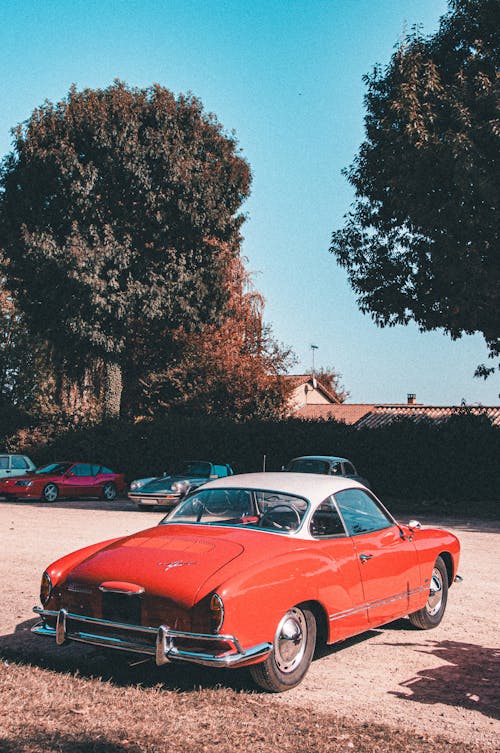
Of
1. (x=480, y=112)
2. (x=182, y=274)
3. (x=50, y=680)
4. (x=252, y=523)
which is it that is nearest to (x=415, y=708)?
(x=252, y=523)

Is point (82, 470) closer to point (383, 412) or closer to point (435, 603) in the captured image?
point (435, 603)

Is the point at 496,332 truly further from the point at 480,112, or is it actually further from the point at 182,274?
the point at 182,274

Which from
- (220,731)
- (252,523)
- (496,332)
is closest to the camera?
(220,731)

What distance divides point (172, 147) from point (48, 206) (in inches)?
243

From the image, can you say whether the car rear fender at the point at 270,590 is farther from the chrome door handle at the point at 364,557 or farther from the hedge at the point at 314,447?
the hedge at the point at 314,447

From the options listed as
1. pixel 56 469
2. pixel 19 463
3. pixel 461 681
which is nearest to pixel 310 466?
pixel 56 469

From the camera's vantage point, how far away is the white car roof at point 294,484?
→ 681cm

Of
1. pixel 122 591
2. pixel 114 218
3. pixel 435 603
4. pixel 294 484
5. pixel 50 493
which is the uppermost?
pixel 114 218

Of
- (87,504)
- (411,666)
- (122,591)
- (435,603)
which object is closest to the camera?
(122,591)

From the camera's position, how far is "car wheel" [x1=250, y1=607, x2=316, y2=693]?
554cm

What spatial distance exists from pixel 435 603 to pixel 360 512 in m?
1.51

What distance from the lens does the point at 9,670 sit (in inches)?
231

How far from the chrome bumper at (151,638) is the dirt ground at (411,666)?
0.57 meters

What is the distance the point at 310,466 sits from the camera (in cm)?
2045
